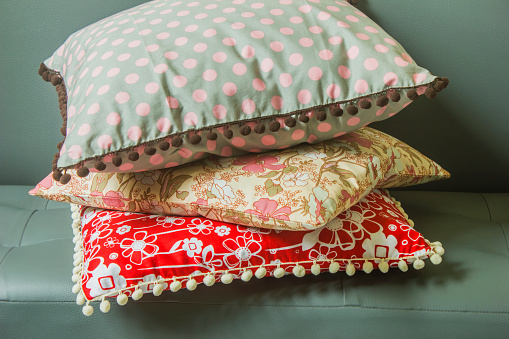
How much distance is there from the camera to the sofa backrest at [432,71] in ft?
3.14

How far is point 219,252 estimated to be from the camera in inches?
25.5

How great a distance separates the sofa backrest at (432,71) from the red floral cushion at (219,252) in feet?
1.29

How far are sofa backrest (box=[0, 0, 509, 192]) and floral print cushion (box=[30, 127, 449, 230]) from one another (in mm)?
Result: 293

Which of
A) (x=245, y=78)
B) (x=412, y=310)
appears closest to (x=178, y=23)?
(x=245, y=78)

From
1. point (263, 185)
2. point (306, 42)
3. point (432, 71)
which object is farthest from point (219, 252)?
point (432, 71)

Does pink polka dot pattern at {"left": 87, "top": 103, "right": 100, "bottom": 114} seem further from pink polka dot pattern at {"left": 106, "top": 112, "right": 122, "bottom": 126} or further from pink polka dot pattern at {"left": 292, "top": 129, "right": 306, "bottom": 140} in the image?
pink polka dot pattern at {"left": 292, "top": 129, "right": 306, "bottom": 140}

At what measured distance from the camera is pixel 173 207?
0.70 meters

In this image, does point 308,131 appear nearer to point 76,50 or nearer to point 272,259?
point 272,259

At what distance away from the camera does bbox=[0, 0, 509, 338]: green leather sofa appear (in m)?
0.69

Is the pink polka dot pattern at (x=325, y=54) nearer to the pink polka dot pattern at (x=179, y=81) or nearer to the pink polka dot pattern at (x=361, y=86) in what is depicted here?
the pink polka dot pattern at (x=361, y=86)

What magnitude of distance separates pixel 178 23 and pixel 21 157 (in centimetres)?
61

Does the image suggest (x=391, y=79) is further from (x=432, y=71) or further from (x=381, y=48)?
(x=432, y=71)

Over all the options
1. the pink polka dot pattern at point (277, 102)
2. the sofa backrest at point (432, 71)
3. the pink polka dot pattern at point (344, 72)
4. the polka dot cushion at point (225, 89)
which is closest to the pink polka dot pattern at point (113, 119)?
the polka dot cushion at point (225, 89)

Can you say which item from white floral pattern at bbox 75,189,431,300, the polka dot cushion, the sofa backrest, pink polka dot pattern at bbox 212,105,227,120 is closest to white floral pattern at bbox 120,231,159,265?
white floral pattern at bbox 75,189,431,300
